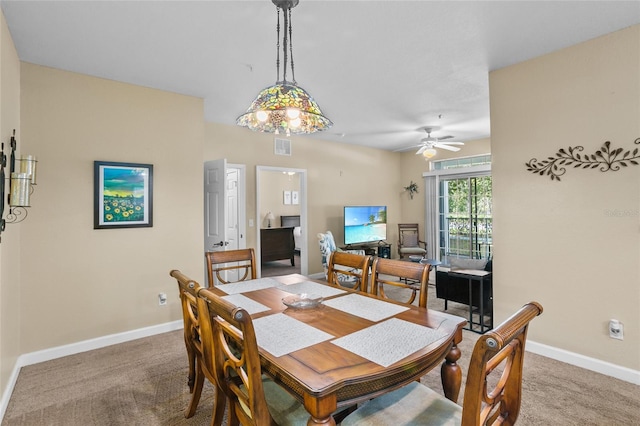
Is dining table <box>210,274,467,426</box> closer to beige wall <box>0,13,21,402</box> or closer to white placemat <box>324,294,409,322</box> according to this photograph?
white placemat <box>324,294,409,322</box>

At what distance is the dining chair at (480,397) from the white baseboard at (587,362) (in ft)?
6.82

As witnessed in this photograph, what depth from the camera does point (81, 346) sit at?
308 cm

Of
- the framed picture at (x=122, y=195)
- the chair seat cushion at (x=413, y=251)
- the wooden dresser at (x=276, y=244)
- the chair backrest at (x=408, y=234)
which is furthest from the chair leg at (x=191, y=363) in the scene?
the chair backrest at (x=408, y=234)

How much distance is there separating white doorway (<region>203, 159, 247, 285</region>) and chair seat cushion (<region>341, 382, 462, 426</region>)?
3041 millimetres

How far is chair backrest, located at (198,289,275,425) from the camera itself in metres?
1.19

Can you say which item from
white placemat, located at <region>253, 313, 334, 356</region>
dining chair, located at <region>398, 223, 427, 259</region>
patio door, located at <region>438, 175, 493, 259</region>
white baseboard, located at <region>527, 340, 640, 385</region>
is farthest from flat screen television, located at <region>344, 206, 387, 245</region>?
white placemat, located at <region>253, 313, 334, 356</region>

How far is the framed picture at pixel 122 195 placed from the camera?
3184mm

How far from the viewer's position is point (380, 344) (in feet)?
4.65

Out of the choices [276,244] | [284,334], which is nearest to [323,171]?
[276,244]

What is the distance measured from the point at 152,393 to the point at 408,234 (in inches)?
236

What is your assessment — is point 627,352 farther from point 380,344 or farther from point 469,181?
point 469,181

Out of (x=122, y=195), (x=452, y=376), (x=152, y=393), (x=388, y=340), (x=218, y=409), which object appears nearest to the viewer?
(x=388, y=340)

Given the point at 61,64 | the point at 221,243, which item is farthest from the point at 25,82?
the point at 221,243

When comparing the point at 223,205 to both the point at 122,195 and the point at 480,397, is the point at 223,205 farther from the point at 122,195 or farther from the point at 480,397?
the point at 480,397
